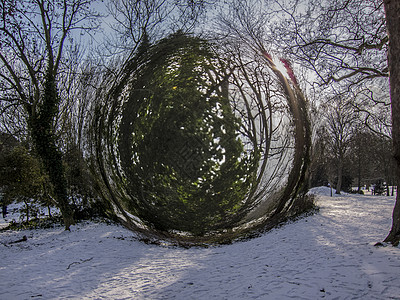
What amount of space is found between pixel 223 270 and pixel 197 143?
265cm

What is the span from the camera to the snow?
3066 mm

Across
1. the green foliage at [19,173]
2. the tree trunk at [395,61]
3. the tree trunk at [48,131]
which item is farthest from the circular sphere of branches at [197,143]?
the green foliage at [19,173]

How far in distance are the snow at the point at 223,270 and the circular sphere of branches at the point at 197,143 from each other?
127cm

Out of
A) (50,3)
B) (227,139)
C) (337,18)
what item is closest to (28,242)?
(50,3)

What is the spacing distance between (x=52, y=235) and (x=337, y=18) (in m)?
11.9

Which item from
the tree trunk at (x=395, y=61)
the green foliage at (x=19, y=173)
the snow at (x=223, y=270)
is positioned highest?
the tree trunk at (x=395, y=61)

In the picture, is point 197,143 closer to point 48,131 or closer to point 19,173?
point 48,131

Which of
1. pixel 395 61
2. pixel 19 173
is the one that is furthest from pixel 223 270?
pixel 19 173

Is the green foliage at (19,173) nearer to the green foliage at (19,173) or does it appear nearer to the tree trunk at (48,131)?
the green foliage at (19,173)

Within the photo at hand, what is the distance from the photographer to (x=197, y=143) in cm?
249

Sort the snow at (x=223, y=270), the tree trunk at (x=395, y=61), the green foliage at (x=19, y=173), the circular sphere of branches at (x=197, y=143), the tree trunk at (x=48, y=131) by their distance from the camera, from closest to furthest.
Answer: the circular sphere of branches at (x=197, y=143) < the snow at (x=223, y=270) < the tree trunk at (x=395, y=61) < the tree trunk at (x=48, y=131) < the green foliage at (x=19, y=173)

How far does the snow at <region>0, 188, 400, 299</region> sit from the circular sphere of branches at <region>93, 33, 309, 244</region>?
1.27 metres

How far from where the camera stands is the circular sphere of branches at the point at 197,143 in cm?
215

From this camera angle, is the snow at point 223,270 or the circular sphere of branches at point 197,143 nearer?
the circular sphere of branches at point 197,143
